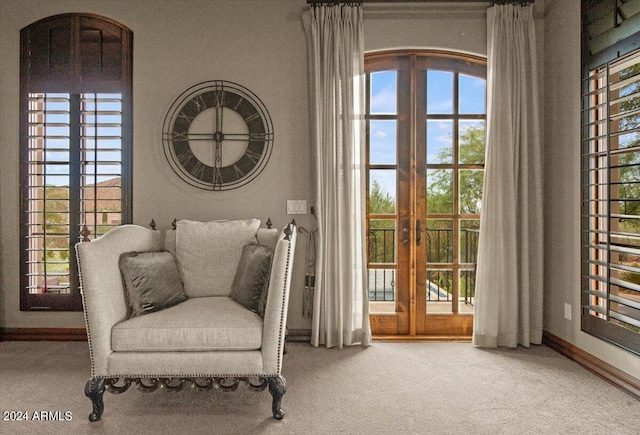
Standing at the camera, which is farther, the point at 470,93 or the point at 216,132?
the point at 470,93

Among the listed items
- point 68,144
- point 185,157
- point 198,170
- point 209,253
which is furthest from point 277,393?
point 68,144

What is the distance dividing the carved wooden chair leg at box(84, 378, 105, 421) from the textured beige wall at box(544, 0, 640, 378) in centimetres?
328

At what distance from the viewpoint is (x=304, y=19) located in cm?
351

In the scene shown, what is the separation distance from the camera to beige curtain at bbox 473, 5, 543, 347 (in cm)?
341

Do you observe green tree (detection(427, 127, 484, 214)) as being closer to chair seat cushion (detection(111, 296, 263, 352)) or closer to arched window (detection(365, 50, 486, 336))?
arched window (detection(365, 50, 486, 336))

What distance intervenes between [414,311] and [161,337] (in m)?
2.26

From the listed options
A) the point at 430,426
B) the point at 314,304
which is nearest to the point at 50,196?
the point at 314,304

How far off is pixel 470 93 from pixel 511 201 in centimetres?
107

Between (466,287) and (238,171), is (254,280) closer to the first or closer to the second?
(238,171)

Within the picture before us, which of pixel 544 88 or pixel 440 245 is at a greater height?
pixel 544 88

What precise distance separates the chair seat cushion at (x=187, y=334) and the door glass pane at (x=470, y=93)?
2707 mm

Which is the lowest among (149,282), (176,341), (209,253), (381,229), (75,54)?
(176,341)

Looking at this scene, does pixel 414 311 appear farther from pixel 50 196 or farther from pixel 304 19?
pixel 50 196

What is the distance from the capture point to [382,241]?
12.2 ft
